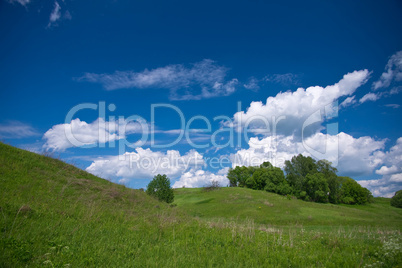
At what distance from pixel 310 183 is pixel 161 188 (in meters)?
56.8

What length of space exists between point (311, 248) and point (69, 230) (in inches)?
371

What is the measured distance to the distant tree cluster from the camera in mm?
74750

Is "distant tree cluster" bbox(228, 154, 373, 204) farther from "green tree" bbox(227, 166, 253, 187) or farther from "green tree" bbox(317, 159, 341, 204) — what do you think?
"green tree" bbox(227, 166, 253, 187)

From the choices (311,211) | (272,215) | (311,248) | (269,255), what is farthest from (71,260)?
(311,211)

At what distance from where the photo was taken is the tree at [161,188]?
1650 inches

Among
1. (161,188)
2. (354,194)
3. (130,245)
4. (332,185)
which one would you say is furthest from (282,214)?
(354,194)

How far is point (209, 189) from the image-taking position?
253 feet

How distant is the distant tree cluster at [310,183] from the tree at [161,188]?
5059 cm

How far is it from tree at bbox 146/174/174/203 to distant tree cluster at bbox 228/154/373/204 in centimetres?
5059

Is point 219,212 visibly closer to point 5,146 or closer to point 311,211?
point 311,211

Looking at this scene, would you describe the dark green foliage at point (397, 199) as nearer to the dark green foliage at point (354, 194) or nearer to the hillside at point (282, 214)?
the dark green foliage at point (354, 194)

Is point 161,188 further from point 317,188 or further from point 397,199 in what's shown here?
point 397,199

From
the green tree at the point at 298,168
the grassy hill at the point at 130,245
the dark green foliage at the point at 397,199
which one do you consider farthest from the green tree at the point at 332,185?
the grassy hill at the point at 130,245

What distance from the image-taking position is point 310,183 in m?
74.1
